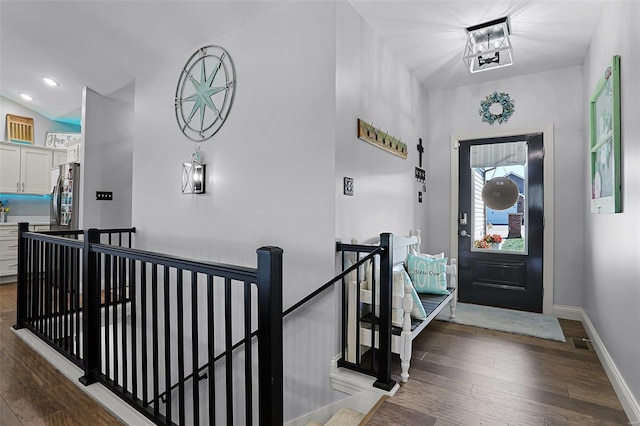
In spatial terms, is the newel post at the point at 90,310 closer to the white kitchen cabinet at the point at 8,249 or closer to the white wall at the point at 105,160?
the white wall at the point at 105,160

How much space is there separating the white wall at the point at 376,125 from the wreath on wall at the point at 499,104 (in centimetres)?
85

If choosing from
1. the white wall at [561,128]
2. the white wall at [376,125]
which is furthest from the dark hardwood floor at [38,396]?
the white wall at [561,128]

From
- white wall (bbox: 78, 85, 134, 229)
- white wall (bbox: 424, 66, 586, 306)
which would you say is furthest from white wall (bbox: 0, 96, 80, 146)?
white wall (bbox: 424, 66, 586, 306)

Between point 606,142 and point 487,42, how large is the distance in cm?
125

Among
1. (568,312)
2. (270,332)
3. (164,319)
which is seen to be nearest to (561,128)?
(568,312)

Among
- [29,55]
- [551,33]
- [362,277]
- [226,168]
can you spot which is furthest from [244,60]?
[29,55]

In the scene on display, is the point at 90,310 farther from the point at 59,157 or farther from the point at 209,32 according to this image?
A: the point at 59,157

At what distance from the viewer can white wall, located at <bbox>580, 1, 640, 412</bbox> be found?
1.81 meters

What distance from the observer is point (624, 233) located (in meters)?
2.03

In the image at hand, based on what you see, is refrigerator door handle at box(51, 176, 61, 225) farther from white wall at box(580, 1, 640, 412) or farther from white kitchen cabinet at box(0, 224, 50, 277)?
white wall at box(580, 1, 640, 412)

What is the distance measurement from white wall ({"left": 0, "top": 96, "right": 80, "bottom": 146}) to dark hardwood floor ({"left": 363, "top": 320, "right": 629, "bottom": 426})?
6.77 meters

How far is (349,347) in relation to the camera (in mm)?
2361

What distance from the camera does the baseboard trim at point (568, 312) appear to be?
139 inches

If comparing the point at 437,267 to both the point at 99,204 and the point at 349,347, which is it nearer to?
the point at 349,347
